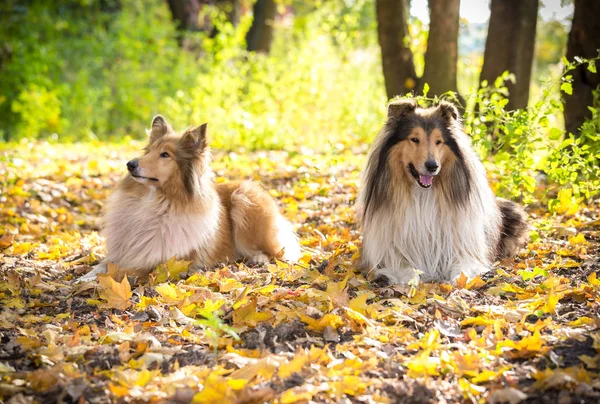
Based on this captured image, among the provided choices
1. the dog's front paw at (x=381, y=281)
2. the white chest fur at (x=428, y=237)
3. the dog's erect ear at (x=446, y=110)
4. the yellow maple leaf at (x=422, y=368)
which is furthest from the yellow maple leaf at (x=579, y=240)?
the yellow maple leaf at (x=422, y=368)

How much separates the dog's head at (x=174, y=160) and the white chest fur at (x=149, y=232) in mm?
195

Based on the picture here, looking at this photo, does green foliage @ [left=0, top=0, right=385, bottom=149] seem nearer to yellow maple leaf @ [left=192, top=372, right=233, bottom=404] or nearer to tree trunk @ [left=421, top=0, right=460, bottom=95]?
tree trunk @ [left=421, top=0, right=460, bottom=95]

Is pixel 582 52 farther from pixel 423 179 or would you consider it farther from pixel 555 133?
pixel 423 179

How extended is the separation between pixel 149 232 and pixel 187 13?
43.0 ft

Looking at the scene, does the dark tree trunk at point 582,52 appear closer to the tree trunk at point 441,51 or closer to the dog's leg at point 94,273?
the tree trunk at point 441,51

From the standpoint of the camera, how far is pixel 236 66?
42.9 ft

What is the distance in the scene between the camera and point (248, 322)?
391 cm

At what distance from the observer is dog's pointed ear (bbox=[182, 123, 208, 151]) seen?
5.43 m

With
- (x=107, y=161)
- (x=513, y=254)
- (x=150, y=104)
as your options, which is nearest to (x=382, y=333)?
(x=513, y=254)

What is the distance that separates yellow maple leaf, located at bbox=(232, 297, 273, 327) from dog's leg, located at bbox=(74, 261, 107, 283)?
5.29 ft

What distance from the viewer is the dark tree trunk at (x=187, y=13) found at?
1734 cm

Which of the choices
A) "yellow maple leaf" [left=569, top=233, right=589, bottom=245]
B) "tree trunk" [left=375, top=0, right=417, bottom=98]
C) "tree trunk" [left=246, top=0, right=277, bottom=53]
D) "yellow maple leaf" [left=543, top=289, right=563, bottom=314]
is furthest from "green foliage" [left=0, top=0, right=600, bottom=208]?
"yellow maple leaf" [left=543, top=289, right=563, bottom=314]

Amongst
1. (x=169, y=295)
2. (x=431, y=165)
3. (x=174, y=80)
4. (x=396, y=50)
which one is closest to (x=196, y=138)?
(x=169, y=295)

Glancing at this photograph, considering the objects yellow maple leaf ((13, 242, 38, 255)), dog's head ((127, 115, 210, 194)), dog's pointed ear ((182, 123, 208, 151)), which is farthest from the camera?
yellow maple leaf ((13, 242, 38, 255))
